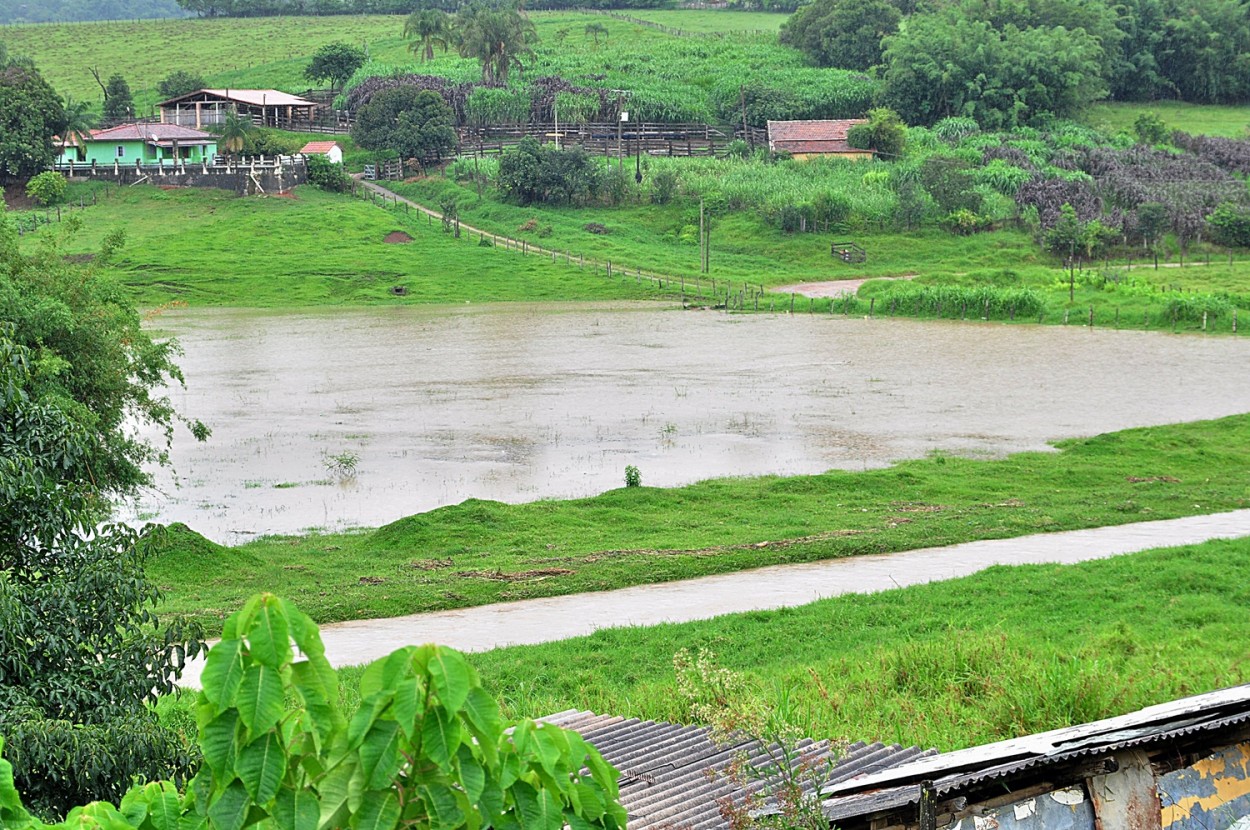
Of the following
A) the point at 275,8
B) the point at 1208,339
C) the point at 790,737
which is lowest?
the point at 1208,339

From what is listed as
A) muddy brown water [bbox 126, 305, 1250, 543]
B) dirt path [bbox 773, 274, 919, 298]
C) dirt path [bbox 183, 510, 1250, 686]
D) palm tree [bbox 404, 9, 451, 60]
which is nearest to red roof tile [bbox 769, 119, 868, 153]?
dirt path [bbox 773, 274, 919, 298]

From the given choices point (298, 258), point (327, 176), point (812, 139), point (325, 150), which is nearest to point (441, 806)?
point (298, 258)

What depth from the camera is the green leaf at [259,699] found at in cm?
387

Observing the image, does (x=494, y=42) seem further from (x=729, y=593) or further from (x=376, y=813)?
(x=376, y=813)

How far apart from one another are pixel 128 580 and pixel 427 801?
→ 486cm

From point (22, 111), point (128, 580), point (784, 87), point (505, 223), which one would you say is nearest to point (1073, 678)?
point (128, 580)

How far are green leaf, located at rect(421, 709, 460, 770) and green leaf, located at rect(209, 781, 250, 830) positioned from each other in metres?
0.56

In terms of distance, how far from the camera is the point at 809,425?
1157 inches

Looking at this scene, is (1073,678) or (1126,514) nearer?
(1073,678)

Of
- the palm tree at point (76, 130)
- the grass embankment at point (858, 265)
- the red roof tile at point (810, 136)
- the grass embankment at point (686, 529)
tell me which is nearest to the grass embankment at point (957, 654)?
the grass embankment at point (686, 529)

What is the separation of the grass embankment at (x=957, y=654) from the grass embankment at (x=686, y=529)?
287 cm

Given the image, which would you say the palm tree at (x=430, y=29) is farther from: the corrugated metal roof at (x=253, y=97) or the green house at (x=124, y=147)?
the green house at (x=124, y=147)

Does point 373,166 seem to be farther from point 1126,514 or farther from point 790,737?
point 790,737

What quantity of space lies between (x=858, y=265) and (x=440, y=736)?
5826cm
